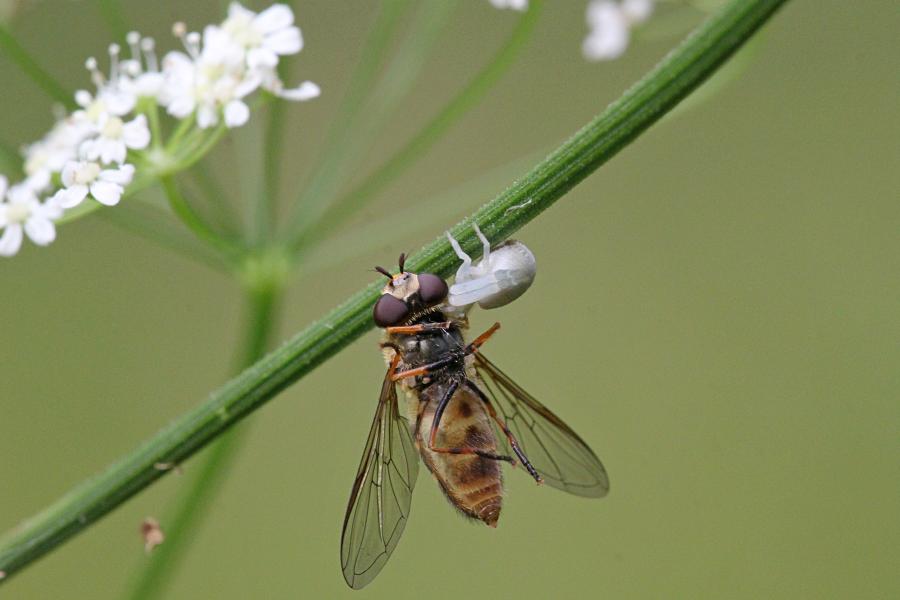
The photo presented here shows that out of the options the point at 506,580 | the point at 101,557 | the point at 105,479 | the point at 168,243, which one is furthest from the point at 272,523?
the point at 105,479

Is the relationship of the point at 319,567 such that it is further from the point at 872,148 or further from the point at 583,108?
the point at 872,148

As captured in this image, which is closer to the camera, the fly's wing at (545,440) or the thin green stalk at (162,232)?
the fly's wing at (545,440)

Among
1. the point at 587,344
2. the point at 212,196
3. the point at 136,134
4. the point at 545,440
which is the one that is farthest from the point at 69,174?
the point at 587,344

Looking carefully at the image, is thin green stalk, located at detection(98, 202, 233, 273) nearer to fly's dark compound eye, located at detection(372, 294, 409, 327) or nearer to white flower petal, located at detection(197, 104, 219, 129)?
white flower petal, located at detection(197, 104, 219, 129)

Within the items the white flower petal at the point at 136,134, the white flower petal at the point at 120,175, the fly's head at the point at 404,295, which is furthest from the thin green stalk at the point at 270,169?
the fly's head at the point at 404,295

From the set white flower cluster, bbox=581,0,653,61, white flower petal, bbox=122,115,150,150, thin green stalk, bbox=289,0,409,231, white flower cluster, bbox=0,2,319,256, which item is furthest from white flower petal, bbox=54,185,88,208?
white flower cluster, bbox=581,0,653,61

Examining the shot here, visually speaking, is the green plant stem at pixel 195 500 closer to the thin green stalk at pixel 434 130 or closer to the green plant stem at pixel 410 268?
the thin green stalk at pixel 434 130
